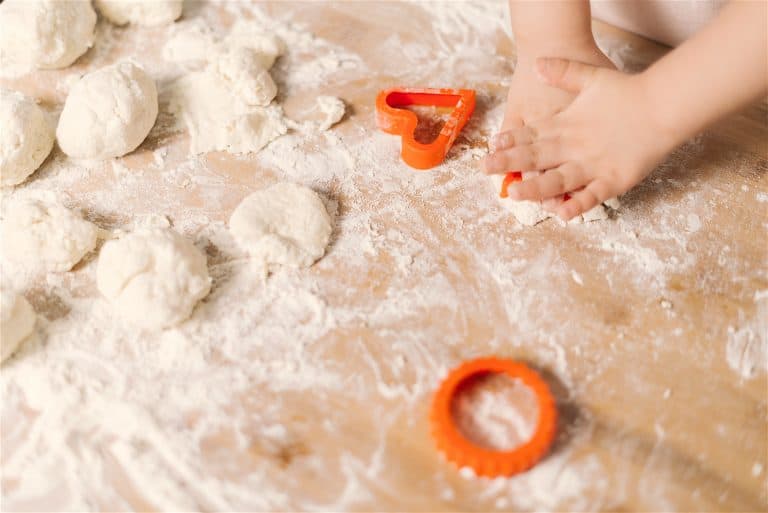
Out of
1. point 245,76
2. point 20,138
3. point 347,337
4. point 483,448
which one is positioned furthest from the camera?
point 245,76

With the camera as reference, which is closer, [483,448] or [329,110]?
[483,448]

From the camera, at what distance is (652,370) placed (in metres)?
0.93

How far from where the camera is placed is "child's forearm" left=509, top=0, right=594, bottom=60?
1.14 meters

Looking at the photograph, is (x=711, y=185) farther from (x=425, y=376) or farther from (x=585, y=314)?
(x=425, y=376)

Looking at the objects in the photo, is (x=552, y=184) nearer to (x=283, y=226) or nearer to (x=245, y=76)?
(x=283, y=226)

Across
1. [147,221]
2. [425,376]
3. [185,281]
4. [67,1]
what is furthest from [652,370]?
[67,1]

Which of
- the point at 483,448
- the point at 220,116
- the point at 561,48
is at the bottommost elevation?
the point at 483,448

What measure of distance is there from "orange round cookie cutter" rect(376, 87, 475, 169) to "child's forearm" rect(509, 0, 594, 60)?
136 millimetres

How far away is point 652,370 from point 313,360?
459mm

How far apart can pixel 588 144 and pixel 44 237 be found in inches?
31.9

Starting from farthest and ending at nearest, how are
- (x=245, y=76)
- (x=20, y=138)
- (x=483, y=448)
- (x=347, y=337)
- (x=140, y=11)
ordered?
(x=140, y=11) < (x=245, y=76) < (x=20, y=138) < (x=347, y=337) < (x=483, y=448)

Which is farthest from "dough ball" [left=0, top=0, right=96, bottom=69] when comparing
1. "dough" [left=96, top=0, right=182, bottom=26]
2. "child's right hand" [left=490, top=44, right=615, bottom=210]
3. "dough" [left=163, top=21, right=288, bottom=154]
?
"child's right hand" [left=490, top=44, right=615, bottom=210]

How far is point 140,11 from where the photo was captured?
4.33ft

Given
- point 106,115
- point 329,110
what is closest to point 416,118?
point 329,110
